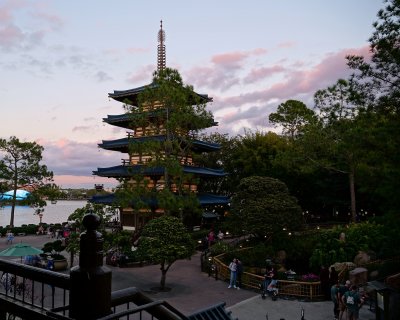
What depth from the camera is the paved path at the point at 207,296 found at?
52.7ft

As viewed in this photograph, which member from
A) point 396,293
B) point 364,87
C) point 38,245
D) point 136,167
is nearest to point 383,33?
point 364,87

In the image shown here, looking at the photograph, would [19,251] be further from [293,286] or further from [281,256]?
[281,256]

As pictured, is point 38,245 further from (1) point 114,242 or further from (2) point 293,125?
(2) point 293,125

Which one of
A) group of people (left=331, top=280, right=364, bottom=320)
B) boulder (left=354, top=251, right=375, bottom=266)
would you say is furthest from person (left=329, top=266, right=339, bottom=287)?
boulder (left=354, top=251, right=375, bottom=266)

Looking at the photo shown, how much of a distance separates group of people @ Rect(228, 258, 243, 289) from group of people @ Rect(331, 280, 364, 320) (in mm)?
5995

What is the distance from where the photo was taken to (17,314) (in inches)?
127

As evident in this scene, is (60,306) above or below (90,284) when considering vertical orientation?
below

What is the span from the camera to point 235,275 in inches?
804

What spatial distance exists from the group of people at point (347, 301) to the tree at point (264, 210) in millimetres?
12644

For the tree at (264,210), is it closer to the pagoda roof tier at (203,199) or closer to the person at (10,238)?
the pagoda roof tier at (203,199)

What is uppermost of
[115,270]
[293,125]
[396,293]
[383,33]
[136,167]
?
[293,125]

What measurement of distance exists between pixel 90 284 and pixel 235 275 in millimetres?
18809

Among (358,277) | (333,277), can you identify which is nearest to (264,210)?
(358,277)

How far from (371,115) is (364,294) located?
8138 mm
